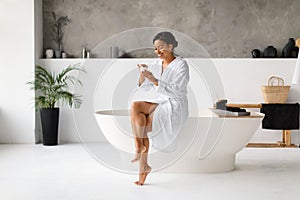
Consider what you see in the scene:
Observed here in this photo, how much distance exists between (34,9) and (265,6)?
3205 mm

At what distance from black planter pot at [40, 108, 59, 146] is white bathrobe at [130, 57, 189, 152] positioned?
259 centimetres

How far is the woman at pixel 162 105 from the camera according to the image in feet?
14.4

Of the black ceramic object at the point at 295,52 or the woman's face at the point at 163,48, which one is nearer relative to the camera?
the woman's face at the point at 163,48

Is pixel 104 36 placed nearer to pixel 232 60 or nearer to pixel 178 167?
pixel 232 60

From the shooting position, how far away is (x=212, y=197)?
3850 mm

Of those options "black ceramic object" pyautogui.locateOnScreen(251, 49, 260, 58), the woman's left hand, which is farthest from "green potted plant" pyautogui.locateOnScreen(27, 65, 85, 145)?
the woman's left hand

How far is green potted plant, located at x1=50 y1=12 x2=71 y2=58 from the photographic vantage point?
7320mm

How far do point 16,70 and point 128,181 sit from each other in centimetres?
324

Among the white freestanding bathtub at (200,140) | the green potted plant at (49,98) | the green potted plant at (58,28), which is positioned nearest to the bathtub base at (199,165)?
the white freestanding bathtub at (200,140)

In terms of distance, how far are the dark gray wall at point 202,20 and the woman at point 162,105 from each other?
2.82m

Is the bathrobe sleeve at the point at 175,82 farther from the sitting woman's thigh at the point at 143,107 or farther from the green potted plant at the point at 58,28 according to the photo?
the green potted plant at the point at 58,28

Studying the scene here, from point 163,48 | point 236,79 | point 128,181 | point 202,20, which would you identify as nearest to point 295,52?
point 236,79

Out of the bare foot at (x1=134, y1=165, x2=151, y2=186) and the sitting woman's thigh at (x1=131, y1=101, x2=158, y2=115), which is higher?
the sitting woman's thigh at (x1=131, y1=101, x2=158, y2=115)

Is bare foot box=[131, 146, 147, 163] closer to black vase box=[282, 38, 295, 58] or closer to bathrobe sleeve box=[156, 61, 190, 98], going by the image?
bathrobe sleeve box=[156, 61, 190, 98]
